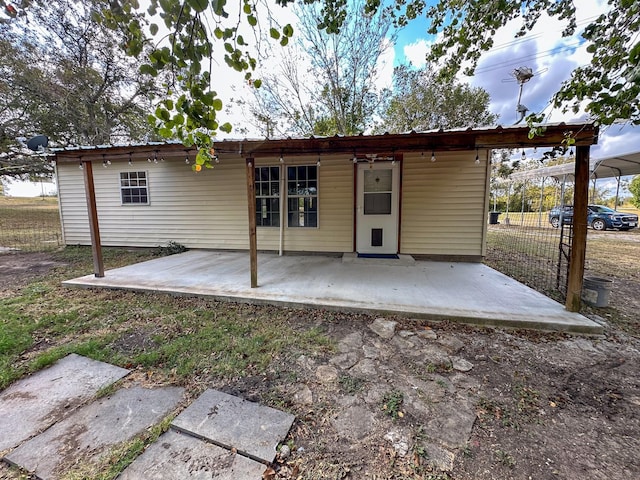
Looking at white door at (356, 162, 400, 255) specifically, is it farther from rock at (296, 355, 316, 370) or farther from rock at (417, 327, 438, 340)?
rock at (296, 355, 316, 370)

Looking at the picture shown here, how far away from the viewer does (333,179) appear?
19.2 ft

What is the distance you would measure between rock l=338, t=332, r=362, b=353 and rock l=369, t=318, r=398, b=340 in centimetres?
20

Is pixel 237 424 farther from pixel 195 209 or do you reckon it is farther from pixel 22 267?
pixel 22 267

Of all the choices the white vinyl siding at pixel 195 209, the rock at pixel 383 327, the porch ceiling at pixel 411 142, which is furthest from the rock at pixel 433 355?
the white vinyl siding at pixel 195 209

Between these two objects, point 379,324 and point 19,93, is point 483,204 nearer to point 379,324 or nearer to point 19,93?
point 379,324

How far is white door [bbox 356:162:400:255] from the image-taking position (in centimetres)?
568

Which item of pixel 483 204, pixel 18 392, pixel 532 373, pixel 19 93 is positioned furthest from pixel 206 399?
pixel 19 93

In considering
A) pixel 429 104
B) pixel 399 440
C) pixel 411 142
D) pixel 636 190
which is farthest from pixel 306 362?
pixel 636 190

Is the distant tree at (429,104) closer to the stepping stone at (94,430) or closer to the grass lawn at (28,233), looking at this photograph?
the stepping stone at (94,430)

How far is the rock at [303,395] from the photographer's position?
6.25 ft

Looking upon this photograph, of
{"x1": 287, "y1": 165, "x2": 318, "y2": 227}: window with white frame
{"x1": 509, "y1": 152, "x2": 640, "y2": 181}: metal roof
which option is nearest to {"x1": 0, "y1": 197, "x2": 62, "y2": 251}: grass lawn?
{"x1": 287, "y1": 165, "x2": 318, "y2": 227}: window with white frame

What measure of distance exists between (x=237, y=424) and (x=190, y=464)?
31 cm

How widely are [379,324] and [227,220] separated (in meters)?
4.70

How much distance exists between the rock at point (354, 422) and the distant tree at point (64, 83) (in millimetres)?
9572
